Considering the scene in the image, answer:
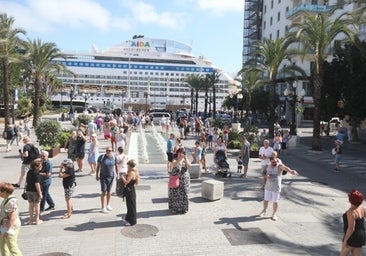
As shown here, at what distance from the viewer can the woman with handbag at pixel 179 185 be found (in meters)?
9.12

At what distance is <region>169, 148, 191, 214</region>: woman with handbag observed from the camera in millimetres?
9125

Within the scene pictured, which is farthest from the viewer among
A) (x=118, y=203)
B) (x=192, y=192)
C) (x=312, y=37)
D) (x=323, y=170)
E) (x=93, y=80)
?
(x=93, y=80)

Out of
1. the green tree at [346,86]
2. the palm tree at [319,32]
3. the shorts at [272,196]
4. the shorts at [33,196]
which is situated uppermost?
the palm tree at [319,32]

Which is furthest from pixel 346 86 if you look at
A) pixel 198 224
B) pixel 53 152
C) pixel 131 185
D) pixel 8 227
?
pixel 8 227

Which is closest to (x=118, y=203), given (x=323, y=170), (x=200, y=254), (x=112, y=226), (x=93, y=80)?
(x=112, y=226)

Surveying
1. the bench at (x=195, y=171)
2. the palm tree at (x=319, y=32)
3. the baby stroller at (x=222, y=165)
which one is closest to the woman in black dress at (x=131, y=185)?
the bench at (x=195, y=171)

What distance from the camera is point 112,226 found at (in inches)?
333

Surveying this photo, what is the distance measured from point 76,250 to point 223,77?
9967 cm

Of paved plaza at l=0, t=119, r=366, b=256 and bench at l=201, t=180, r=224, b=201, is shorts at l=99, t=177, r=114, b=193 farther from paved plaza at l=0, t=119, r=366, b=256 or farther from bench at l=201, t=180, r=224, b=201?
bench at l=201, t=180, r=224, b=201

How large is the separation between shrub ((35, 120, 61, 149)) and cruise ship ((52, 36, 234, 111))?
262 ft

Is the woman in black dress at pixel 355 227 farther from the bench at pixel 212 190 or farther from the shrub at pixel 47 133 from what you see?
the shrub at pixel 47 133

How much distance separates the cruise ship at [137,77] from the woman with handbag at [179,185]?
89.5 metres

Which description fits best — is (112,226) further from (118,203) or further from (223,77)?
(223,77)

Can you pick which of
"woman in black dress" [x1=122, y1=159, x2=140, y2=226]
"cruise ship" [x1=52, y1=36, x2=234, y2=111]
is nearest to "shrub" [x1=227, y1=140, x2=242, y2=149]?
"woman in black dress" [x1=122, y1=159, x2=140, y2=226]
